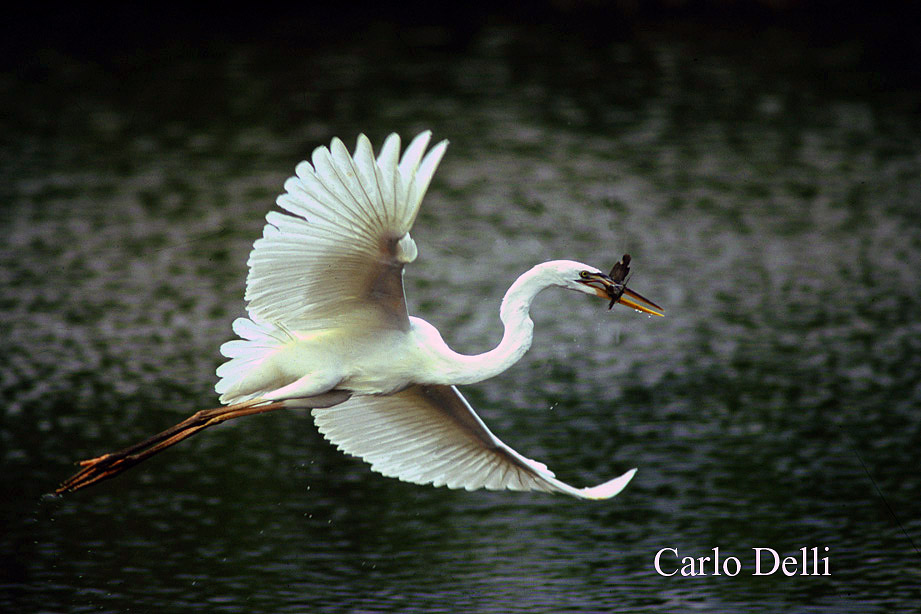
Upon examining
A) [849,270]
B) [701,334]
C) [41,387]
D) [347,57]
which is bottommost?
[41,387]

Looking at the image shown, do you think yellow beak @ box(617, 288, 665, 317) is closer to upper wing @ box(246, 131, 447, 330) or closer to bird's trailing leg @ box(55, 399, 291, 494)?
upper wing @ box(246, 131, 447, 330)

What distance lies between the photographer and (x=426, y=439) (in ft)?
23.3

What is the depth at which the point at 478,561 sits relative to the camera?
8500 mm

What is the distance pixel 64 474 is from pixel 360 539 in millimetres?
2434

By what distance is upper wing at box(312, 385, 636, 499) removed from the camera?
6926 mm

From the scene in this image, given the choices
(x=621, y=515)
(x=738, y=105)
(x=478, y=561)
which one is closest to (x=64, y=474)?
(x=478, y=561)

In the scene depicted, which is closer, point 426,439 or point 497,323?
point 426,439

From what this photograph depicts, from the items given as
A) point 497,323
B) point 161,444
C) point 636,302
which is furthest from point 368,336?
point 497,323

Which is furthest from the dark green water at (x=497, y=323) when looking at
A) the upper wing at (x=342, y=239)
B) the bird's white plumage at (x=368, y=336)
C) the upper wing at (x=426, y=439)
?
the upper wing at (x=342, y=239)

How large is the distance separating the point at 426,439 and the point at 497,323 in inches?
235

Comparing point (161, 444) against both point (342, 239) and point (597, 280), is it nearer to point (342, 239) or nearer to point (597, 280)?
point (342, 239)

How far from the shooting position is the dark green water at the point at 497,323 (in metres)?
8.54

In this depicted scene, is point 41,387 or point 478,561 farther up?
point 41,387

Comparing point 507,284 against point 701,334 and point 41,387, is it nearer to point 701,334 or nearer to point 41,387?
point 701,334
